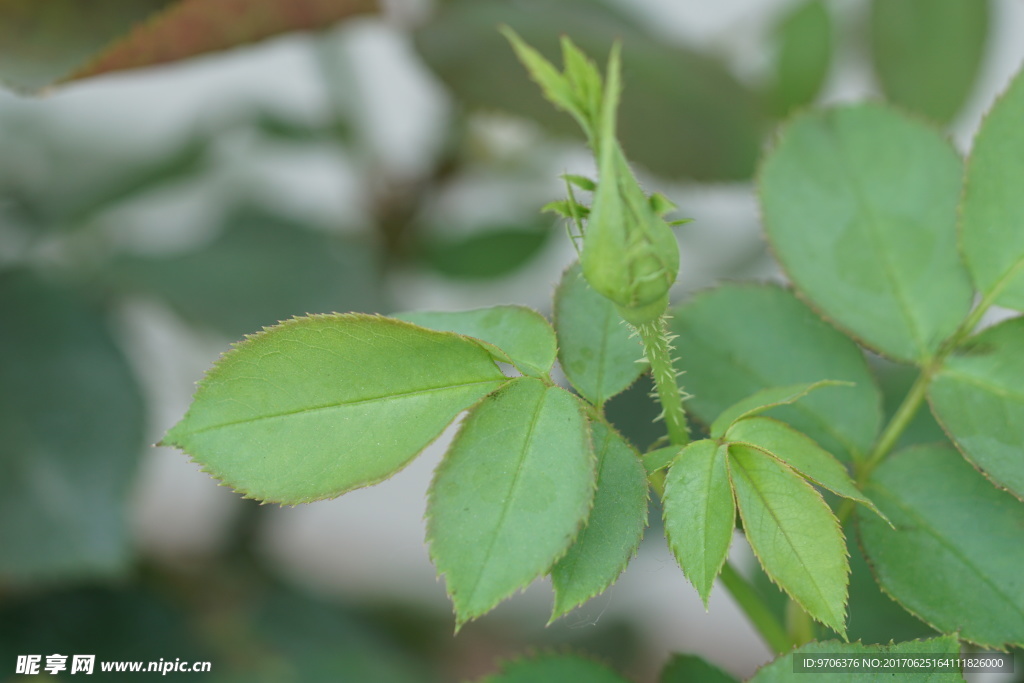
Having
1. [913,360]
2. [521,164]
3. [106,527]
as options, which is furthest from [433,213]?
[913,360]

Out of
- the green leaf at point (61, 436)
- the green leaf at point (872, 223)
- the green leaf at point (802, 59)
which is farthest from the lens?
the green leaf at point (802, 59)

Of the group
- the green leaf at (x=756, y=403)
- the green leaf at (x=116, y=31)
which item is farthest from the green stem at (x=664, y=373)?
the green leaf at (x=116, y=31)

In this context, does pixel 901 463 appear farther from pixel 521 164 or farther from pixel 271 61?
pixel 271 61

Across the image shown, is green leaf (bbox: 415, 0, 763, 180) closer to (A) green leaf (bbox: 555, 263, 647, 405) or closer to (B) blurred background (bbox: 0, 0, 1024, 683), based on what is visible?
(B) blurred background (bbox: 0, 0, 1024, 683)

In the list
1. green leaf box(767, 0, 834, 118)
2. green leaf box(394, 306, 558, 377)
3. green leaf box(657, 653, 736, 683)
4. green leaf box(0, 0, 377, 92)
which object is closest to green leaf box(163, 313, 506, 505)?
green leaf box(394, 306, 558, 377)

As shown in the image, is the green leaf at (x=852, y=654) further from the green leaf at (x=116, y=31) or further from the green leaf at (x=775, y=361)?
the green leaf at (x=116, y=31)

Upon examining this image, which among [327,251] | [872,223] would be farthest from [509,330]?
[327,251]
